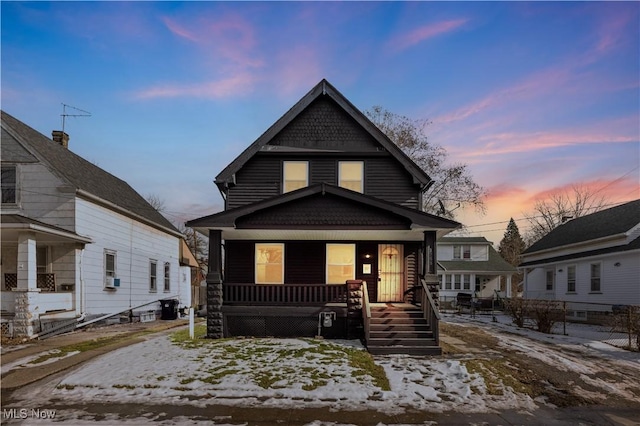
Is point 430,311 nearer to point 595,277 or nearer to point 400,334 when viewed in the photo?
point 400,334

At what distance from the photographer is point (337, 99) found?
15.3 metres

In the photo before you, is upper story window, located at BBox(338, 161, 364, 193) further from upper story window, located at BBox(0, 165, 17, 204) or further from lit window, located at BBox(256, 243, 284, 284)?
upper story window, located at BBox(0, 165, 17, 204)

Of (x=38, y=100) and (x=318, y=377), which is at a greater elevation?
(x=38, y=100)

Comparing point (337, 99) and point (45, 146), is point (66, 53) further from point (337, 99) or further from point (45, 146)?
point (337, 99)

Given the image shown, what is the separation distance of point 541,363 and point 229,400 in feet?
24.6

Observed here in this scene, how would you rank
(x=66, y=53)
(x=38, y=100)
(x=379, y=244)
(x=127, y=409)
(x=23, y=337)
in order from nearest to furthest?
1. (x=127, y=409)
2. (x=23, y=337)
3. (x=66, y=53)
4. (x=379, y=244)
5. (x=38, y=100)

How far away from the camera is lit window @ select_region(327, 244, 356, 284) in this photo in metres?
14.4

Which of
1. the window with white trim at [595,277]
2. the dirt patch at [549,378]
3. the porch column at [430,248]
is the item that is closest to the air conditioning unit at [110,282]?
the porch column at [430,248]

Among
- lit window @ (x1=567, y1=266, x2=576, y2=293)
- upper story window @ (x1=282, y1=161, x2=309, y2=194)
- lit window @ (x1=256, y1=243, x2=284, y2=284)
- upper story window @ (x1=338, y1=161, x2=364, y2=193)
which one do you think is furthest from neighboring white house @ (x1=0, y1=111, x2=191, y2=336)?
lit window @ (x1=567, y1=266, x2=576, y2=293)

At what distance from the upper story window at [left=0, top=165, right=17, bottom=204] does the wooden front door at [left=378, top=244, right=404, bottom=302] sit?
45.0ft

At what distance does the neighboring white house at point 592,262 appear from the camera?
718 inches

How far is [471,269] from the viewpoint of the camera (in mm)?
34938

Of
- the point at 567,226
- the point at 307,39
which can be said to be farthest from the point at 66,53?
the point at 567,226

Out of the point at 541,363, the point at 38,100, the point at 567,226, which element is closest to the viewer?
the point at 541,363
